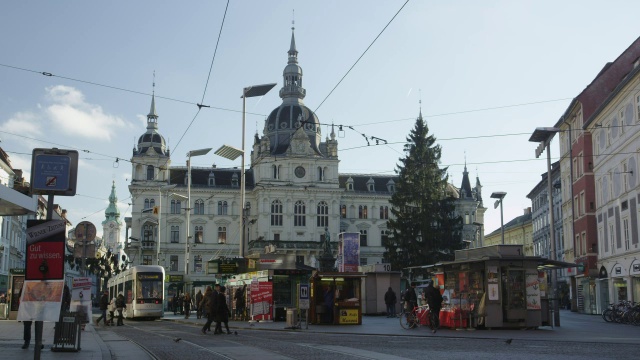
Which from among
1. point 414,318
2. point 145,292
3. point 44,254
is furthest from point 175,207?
point 44,254

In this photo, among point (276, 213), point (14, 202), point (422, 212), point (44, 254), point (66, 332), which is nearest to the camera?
point (44, 254)

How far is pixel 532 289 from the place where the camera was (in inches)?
1096

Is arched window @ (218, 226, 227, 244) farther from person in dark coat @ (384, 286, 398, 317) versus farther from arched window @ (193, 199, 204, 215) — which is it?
person in dark coat @ (384, 286, 398, 317)

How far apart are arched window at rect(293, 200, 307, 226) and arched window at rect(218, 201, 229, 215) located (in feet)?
33.8

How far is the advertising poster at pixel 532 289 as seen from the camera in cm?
2780

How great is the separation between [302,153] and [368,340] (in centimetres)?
8344

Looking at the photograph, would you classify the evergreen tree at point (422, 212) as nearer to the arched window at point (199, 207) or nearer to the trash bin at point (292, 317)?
the arched window at point (199, 207)

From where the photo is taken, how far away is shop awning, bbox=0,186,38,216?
20.2 metres

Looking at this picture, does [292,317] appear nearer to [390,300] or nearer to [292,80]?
[390,300]

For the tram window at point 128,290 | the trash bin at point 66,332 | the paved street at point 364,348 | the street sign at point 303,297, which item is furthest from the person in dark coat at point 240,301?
Answer: the trash bin at point 66,332

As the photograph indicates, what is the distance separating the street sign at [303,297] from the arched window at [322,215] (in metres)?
75.6

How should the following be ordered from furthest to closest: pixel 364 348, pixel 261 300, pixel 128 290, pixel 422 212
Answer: pixel 422 212
pixel 128 290
pixel 261 300
pixel 364 348

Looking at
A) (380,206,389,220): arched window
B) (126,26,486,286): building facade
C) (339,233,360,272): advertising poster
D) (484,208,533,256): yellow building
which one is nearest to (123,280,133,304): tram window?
(339,233,360,272): advertising poster

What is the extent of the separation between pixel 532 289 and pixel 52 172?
64.7ft
